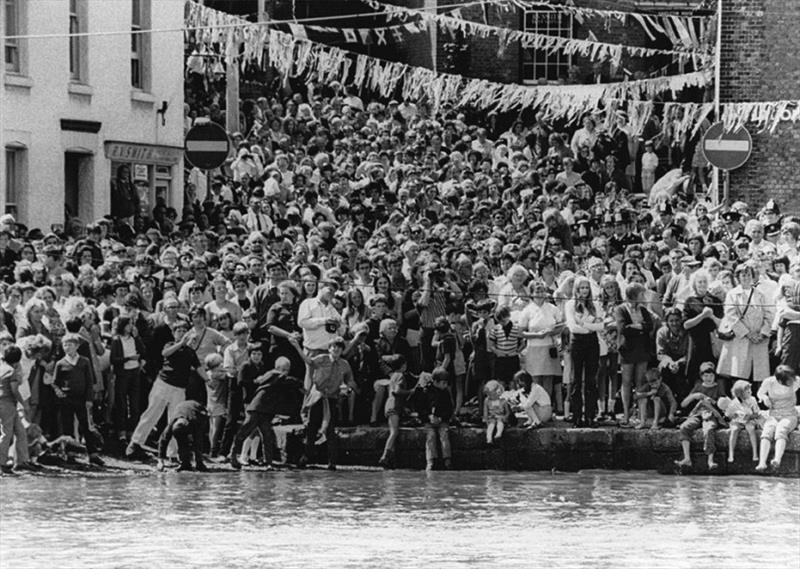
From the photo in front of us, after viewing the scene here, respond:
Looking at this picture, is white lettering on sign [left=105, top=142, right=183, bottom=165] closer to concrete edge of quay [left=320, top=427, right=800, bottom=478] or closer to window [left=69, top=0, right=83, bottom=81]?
window [left=69, top=0, right=83, bottom=81]

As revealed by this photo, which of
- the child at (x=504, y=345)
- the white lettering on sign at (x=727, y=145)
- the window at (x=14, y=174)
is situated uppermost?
the white lettering on sign at (x=727, y=145)

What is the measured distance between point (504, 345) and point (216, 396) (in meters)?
3.48

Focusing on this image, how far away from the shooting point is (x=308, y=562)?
746 inches

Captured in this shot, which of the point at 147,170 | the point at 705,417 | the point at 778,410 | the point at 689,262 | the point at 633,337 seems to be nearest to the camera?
the point at 778,410

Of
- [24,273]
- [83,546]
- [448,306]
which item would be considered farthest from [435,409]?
[83,546]

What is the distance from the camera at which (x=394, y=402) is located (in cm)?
2652

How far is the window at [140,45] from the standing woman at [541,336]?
46.2 ft

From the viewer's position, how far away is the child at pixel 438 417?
2641cm

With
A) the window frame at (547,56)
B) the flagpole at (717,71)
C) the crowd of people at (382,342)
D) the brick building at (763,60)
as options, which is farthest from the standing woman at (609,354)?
the window frame at (547,56)

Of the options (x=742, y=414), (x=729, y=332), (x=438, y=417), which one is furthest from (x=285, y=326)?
(x=742, y=414)

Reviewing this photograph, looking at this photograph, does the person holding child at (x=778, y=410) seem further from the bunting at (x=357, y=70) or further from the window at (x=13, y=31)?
the window at (x=13, y=31)

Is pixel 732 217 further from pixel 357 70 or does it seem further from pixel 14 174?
pixel 14 174

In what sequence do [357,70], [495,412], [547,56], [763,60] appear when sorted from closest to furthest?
1. [495,412]
2. [357,70]
3. [763,60]
4. [547,56]

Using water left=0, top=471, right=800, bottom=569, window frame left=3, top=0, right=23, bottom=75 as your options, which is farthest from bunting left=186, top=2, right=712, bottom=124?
water left=0, top=471, right=800, bottom=569
